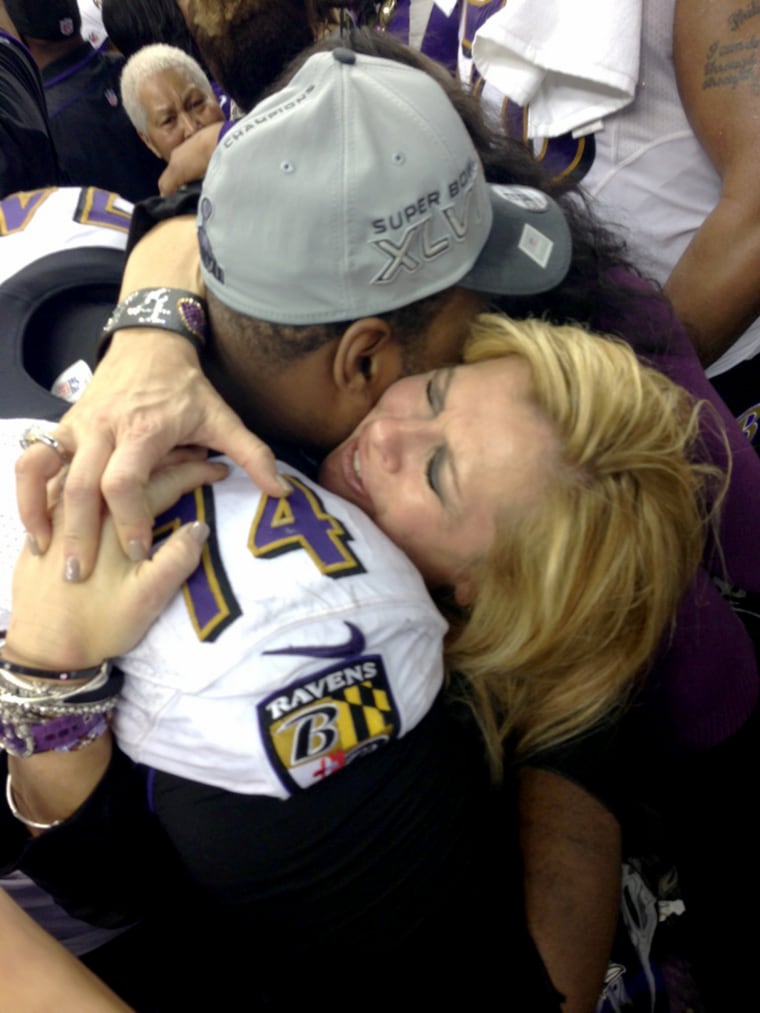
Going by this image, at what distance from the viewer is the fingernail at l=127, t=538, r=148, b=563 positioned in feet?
2.55

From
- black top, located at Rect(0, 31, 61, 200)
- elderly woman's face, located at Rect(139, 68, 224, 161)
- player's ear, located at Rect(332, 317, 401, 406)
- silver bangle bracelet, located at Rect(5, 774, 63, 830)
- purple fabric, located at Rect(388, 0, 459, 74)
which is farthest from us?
elderly woman's face, located at Rect(139, 68, 224, 161)

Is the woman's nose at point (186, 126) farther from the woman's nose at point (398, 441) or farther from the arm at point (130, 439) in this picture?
the woman's nose at point (398, 441)

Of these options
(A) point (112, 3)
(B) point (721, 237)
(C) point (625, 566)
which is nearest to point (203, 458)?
(C) point (625, 566)

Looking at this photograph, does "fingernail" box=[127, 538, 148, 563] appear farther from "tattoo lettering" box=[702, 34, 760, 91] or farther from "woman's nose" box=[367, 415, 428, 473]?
"tattoo lettering" box=[702, 34, 760, 91]

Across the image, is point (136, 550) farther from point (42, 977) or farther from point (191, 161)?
point (191, 161)

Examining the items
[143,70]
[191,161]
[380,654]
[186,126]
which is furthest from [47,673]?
[143,70]

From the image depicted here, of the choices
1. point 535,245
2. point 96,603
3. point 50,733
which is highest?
point 535,245

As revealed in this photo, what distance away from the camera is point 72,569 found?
0.77 m

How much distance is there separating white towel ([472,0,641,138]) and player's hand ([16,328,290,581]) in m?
0.84

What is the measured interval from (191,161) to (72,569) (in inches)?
57.0

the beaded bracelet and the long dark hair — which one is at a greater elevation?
the long dark hair

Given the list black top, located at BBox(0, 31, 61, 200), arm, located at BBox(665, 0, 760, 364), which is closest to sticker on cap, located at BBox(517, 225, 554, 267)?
arm, located at BBox(665, 0, 760, 364)

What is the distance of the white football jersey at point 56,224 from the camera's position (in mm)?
1101

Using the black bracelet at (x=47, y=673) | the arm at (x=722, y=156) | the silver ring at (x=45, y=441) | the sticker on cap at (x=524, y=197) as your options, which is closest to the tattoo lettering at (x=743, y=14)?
the arm at (x=722, y=156)
